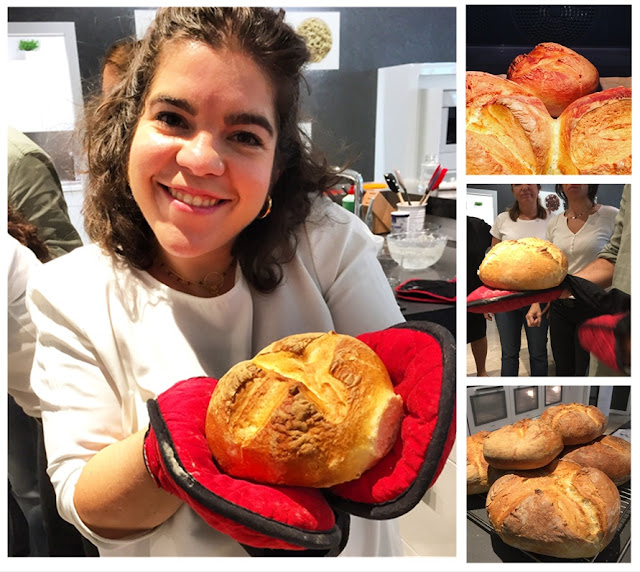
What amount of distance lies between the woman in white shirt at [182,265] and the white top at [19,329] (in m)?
0.06

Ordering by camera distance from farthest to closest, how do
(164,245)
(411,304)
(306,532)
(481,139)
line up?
(411,304)
(481,139)
(164,245)
(306,532)

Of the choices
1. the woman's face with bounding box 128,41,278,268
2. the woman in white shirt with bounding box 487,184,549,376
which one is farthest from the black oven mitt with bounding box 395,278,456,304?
the woman's face with bounding box 128,41,278,268

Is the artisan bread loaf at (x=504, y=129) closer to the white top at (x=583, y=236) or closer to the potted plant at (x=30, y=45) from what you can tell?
the white top at (x=583, y=236)

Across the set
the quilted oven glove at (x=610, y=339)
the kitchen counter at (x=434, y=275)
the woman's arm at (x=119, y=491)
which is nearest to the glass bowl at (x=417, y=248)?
the kitchen counter at (x=434, y=275)

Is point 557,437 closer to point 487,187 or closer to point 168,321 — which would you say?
point 487,187

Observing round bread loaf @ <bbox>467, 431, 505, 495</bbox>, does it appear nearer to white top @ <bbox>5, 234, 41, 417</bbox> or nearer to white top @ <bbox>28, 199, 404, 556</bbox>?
white top @ <bbox>28, 199, 404, 556</bbox>

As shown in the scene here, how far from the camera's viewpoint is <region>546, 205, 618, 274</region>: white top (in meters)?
1.22

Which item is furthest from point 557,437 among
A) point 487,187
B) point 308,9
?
point 308,9

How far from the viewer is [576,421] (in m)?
1.34

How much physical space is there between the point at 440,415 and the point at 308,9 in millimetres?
821

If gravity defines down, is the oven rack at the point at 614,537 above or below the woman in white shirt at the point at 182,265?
below

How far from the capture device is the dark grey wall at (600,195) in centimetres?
124

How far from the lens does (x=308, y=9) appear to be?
1237mm

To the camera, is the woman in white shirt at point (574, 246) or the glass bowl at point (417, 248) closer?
the woman in white shirt at point (574, 246)
